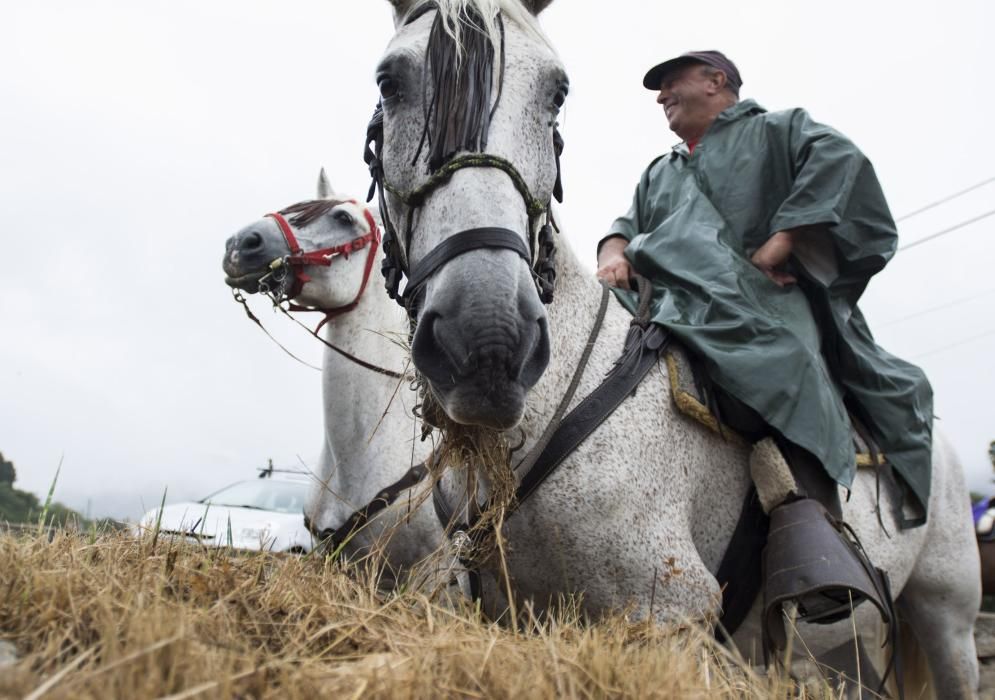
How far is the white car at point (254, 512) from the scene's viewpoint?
626cm

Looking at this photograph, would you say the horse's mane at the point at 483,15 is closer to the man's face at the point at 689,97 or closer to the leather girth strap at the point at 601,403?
the leather girth strap at the point at 601,403

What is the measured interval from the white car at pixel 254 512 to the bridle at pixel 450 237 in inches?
146

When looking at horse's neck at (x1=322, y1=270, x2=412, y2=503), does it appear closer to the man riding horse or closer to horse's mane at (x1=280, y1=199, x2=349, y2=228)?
horse's mane at (x1=280, y1=199, x2=349, y2=228)

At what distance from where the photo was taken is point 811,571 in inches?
82.1

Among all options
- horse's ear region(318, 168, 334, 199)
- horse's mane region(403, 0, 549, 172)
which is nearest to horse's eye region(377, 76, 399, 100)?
horse's mane region(403, 0, 549, 172)

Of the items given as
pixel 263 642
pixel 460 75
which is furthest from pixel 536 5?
Answer: pixel 263 642

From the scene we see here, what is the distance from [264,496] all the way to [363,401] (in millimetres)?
4774

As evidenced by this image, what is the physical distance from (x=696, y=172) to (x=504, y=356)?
167cm

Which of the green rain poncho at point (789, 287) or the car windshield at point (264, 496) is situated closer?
the green rain poncho at point (789, 287)

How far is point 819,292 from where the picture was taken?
2814mm

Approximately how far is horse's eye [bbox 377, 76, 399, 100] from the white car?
3962mm

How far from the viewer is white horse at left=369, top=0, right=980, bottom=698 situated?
5.72 ft

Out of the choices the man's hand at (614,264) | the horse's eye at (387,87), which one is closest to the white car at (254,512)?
the man's hand at (614,264)

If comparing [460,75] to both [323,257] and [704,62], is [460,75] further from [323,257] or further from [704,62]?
[323,257]
